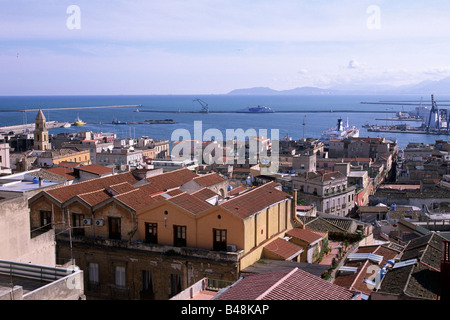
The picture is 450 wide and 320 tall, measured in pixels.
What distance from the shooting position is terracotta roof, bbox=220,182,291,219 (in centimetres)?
1095

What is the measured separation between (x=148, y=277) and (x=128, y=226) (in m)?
1.33

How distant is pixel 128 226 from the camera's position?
1191 cm

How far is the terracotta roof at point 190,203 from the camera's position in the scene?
37.1 ft

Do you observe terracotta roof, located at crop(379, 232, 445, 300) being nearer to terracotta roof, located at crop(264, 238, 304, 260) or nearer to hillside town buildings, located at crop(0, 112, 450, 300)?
hillside town buildings, located at crop(0, 112, 450, 300)

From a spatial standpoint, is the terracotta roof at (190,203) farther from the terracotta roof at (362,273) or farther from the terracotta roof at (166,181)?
the terracotta roof at (362,273)

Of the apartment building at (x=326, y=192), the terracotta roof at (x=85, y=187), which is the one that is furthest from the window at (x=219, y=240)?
the apartment building at (x=326, y=192)

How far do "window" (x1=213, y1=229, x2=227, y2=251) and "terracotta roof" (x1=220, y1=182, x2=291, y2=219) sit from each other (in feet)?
1.89

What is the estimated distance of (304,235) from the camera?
12.8m

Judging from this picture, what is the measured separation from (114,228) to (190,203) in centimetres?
208

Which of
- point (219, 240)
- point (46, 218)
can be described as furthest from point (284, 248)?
point (46, 218)

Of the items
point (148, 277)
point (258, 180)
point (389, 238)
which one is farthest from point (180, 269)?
point (258, 180)

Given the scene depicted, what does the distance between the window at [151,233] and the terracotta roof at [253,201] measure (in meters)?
1.86
